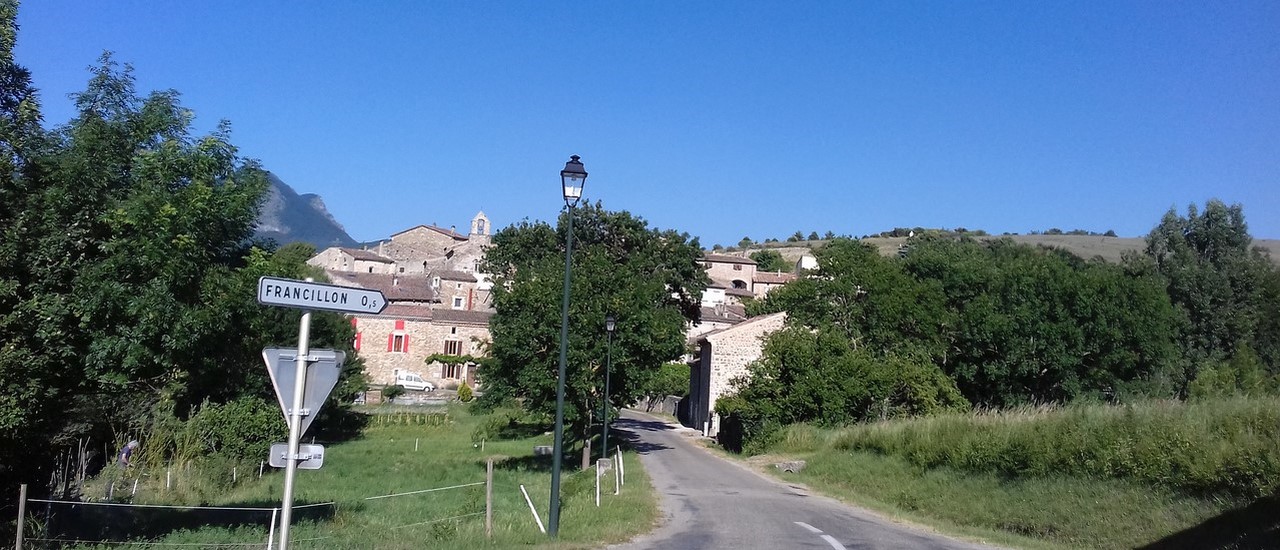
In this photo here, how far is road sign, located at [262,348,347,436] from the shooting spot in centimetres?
596

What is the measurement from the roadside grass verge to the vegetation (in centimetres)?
1388

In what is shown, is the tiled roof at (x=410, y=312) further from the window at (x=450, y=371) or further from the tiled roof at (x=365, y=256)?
the tiled roof at (x=365, y=256)

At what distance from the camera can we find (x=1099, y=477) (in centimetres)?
1375

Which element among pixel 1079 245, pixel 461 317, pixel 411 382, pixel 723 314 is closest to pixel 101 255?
pixel 411 382

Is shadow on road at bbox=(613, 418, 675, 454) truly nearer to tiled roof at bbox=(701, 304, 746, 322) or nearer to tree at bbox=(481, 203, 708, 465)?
tree at bbox=(481, 203, 708, 465)

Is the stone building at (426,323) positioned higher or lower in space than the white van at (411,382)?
higher

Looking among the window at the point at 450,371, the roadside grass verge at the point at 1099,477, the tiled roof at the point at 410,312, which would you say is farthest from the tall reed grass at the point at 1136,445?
the tiled roof at the point at 410,312

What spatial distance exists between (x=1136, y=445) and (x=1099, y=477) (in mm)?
794

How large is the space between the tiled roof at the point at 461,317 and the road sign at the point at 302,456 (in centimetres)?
6016

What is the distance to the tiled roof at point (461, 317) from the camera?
66188 millimetres

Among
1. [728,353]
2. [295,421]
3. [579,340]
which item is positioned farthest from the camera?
[728,353]

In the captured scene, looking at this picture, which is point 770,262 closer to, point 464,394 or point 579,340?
point 464,394

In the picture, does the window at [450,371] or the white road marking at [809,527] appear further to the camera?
the window at [450,371]

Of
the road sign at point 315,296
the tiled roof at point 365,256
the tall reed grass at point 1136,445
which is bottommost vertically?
the tall reed grass at point 1136,445
